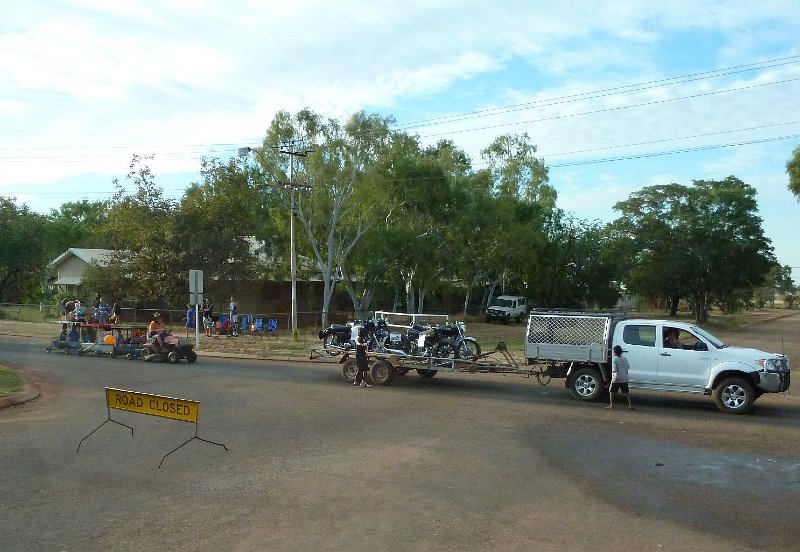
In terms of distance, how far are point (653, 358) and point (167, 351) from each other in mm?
14845

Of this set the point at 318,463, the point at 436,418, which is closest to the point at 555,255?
the point at 436,418

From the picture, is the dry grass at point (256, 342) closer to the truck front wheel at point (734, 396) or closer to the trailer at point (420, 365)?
the trailer at point (420, 365)

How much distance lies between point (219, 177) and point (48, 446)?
36.2 metres

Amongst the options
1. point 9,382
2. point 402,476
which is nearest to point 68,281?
point 9,382

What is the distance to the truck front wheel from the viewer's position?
48.1 ft

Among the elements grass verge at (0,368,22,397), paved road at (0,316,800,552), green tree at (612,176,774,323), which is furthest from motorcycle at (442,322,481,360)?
green tree at (612,176,774,323)

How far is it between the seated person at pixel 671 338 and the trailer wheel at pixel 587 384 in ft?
5.00

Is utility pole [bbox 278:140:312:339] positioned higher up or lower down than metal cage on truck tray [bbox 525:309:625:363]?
higher up

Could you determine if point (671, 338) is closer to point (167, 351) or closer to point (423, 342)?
point (423, 342)

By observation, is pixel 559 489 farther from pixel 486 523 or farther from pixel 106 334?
pixel 106 334

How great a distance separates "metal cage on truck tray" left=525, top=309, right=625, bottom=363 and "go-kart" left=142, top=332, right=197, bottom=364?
38.8ft

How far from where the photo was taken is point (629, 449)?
445 inches

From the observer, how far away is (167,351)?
23.7m

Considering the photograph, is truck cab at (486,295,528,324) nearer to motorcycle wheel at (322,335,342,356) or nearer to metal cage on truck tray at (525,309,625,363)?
motorcycle wheel at (322,335,342,356)
